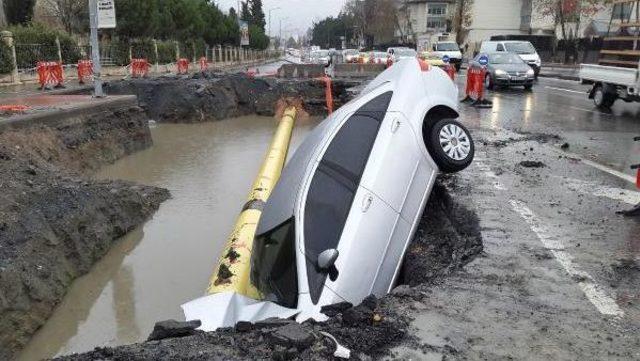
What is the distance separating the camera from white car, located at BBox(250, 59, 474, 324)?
424 cm

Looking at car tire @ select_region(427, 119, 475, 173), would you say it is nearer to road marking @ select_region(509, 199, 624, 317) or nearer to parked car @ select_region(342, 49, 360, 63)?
road marking @ select_region(509, 199, 624, 317)

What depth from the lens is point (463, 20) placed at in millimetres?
69688

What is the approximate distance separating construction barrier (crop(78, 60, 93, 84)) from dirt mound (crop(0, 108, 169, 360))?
43.0 feet

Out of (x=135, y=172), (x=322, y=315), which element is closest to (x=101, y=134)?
(x=135, y=172)

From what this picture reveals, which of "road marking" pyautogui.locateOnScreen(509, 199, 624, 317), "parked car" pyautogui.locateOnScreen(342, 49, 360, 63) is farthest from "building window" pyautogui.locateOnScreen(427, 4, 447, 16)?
"road marking" pyautogui.locateOnScreen(509, 199, 624, 317)

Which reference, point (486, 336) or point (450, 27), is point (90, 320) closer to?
point (486, 336)

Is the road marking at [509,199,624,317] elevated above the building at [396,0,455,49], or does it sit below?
below

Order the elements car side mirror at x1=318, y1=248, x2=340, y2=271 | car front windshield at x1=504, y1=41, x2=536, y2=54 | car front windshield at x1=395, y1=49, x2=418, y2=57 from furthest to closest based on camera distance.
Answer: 1. car front windshield at x1=395, y1=49, x2=418, y2=57
2. car front windshield at x1=504, y1=41, x2=536, y2=54
3. car side mirror at x1=318, y1=248, x2=340, y2=271

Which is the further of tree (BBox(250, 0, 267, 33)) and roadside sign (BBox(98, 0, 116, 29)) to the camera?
tree (BBox(250, 0, 267, 33))

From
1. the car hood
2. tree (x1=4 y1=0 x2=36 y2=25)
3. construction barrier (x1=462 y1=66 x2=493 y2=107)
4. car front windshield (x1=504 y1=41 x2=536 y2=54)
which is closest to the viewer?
construction barrier (x1=462 y1=66 x2=493 y2=107)

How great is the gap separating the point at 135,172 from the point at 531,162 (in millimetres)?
8107

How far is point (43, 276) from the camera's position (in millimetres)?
6086

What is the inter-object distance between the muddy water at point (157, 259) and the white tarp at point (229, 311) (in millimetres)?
1318

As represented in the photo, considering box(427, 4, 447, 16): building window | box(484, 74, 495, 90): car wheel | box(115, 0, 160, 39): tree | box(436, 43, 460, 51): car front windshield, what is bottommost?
box(484, 74, 495, 90): car wheel
